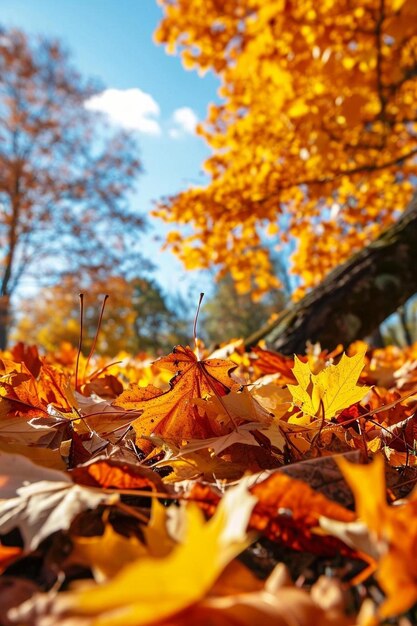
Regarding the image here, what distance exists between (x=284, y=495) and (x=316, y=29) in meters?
4.40

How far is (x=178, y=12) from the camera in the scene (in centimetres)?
449

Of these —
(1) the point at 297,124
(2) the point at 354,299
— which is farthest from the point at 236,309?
(2) the point at 354,299

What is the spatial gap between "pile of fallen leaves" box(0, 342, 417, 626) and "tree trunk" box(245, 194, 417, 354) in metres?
1.38

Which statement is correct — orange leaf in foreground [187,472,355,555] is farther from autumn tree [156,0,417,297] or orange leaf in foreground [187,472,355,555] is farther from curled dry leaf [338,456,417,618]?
autumn tree [156,0,417,297]

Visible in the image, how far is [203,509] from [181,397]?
0.24 metres

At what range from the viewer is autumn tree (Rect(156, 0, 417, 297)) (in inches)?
149

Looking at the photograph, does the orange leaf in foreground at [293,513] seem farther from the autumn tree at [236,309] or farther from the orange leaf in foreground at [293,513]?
the autumn tree at [236,309]

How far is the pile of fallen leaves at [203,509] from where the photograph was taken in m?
0.25

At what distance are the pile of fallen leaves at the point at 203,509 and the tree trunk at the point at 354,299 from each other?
1380mm

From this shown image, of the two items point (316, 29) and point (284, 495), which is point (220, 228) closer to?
point (316, 29)

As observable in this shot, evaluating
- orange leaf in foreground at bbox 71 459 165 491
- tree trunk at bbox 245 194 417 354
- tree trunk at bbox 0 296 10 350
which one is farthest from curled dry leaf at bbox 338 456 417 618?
tree trunk at bbox 0 296 10 350

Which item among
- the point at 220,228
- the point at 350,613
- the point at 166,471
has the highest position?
the point at 220,228

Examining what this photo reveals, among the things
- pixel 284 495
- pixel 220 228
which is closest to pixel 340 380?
pixel 284 495

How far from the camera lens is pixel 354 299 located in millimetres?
2293
